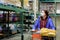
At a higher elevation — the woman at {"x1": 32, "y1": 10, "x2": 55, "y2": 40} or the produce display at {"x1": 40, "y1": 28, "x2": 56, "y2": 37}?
the woman at {"x1": 32, "y1": 10, "x2": 55, "y2": 40}

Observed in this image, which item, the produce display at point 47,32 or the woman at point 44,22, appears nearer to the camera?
the produce display at point 47,32

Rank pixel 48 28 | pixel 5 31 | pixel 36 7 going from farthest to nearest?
pixel 36 7 → pixel 5 31 → pixel 48 28

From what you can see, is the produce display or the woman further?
the woman

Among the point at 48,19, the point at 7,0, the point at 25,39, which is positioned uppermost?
the point at 7,0

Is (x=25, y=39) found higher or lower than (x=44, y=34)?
lower

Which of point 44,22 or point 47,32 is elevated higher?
point 44,22

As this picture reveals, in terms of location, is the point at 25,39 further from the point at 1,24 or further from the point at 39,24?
the point at 39,24

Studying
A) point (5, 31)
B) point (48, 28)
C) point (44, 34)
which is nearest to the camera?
point (44, 34)

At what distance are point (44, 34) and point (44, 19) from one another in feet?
1.77

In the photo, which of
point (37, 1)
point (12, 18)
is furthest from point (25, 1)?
point (37, 1)

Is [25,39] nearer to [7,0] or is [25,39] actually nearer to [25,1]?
[25,1]

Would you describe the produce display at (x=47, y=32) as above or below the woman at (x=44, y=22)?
below

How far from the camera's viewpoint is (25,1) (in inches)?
316

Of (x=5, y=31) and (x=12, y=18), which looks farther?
(x=12, y=18)
